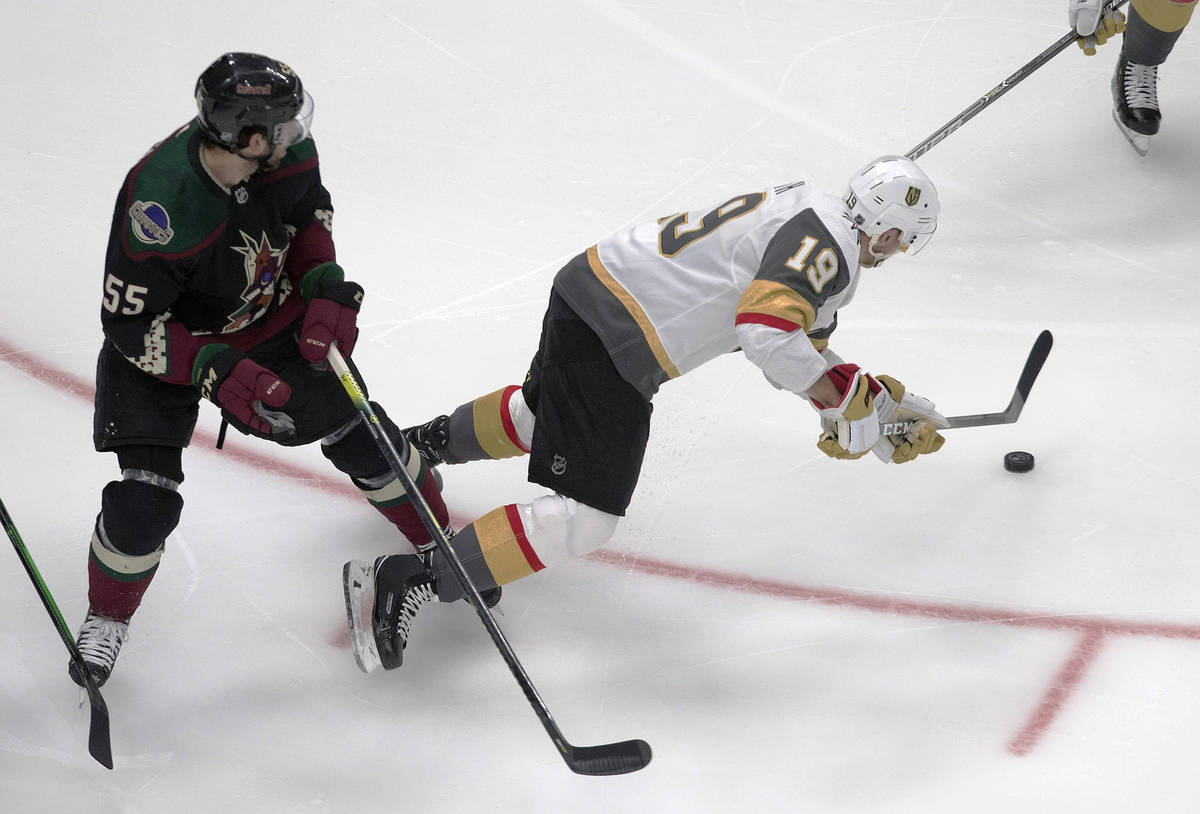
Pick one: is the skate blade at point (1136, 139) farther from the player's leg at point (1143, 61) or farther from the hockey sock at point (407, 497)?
the hockey sock at point (407, 497)

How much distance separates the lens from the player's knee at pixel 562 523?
8.20 feet

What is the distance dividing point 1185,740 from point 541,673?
127cm

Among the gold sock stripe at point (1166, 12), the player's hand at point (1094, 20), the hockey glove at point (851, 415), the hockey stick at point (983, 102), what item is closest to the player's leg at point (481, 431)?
the hockey glove at point (851, 415)

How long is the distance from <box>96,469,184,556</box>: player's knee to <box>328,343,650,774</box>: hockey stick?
40cm

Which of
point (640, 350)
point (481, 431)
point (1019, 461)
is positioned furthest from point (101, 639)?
point (1019, 461)

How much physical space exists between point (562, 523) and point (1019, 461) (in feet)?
4.55

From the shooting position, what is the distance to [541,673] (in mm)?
2697

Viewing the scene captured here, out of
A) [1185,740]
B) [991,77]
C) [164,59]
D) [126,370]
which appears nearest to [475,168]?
[164,59]

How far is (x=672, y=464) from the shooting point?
11.1 feet

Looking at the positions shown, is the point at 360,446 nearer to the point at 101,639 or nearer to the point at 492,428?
the point at 492,428

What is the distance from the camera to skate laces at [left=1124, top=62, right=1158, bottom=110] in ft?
15.0

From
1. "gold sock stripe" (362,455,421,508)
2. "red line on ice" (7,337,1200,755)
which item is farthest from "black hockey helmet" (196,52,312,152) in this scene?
"red line on ice" (7,337,1200,755)

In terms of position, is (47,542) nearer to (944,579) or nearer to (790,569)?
(790,569)

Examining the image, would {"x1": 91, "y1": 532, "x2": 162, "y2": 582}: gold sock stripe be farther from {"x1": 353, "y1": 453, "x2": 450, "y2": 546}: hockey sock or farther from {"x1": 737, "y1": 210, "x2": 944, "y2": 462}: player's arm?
{"x1": 737, "y1": 210, "x2": 944, "y2": 462}: player's arm
